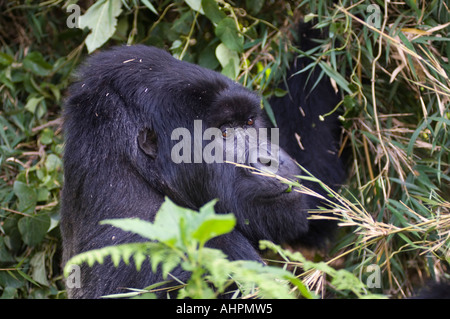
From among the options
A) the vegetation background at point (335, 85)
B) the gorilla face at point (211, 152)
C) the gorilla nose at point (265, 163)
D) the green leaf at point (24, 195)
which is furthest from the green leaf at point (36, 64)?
the gorilla nose at point (265, 163)

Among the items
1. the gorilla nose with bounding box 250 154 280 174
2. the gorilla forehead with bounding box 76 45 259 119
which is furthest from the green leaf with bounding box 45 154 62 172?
the gorilla nose with bounding box 250 154 280 174

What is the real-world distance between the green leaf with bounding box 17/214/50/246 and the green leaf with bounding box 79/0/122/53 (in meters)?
1.11

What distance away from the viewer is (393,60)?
11.2ft

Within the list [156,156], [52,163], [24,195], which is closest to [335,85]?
[156,156]

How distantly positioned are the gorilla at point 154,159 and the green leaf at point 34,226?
2.22 ft

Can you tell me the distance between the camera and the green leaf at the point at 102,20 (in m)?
3.51

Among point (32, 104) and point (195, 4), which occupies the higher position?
point (195, 4)

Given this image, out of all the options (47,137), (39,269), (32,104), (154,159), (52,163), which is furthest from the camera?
(32,104)

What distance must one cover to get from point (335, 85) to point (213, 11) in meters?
0.84

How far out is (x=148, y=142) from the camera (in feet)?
8.55

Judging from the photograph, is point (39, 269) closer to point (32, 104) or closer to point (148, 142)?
point (32, 104)

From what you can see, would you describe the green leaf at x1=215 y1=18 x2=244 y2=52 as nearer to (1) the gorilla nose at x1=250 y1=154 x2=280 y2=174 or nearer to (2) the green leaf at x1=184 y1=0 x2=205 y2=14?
(2) the green leaf at x1=184 y1=0 x2=205 y2=14

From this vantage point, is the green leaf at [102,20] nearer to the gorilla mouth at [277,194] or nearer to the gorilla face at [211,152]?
the gorilla face at [211,152]
